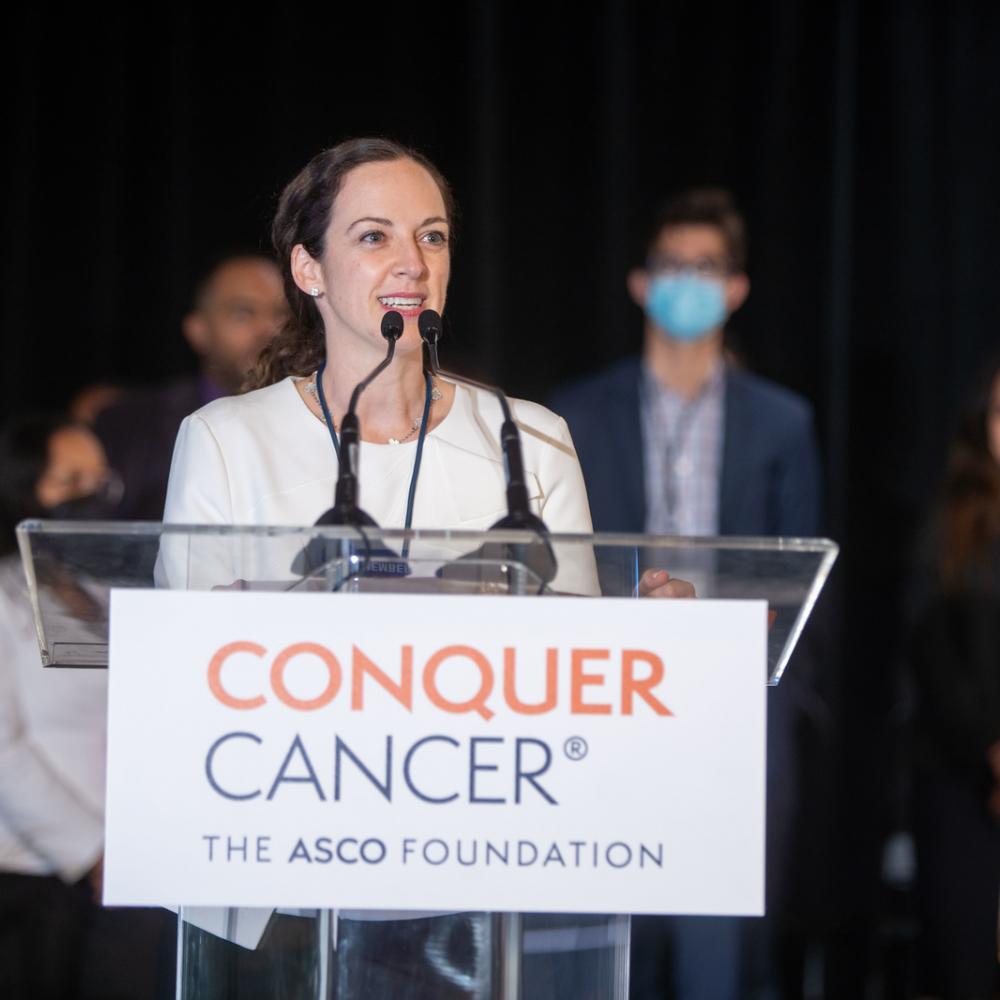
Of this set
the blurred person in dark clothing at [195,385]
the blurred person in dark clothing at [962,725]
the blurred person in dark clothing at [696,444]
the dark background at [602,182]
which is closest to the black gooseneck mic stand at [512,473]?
the blurred person in dark clothing at [195,385]

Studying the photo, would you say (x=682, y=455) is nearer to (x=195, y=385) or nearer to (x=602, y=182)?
(x=602, y=182)

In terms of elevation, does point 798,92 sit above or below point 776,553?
above

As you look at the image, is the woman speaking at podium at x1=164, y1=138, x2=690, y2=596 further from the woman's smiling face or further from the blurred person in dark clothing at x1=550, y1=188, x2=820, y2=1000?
the blurred person in dark clothing at x1=550, y1=188, x2=820, y2=1000

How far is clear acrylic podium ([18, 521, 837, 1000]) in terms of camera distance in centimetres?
154

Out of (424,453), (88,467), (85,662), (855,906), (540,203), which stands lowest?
(855,906)

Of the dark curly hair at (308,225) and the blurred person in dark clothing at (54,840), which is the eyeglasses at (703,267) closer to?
the blurred person in dark clothing at (54,840)

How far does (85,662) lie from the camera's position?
1.70 m

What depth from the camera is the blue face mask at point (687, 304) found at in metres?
3.67

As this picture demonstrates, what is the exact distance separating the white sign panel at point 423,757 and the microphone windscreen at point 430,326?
366 mm

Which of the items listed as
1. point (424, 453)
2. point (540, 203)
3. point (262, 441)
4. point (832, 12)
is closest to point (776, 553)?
point (424, 453)

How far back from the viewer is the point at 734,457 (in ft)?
12.0

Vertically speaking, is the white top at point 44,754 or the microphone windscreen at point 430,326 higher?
the microphone windscreen at point 430,326

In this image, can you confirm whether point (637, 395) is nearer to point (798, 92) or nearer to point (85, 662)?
point (798, 92)

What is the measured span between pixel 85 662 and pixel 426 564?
398 millimetres
